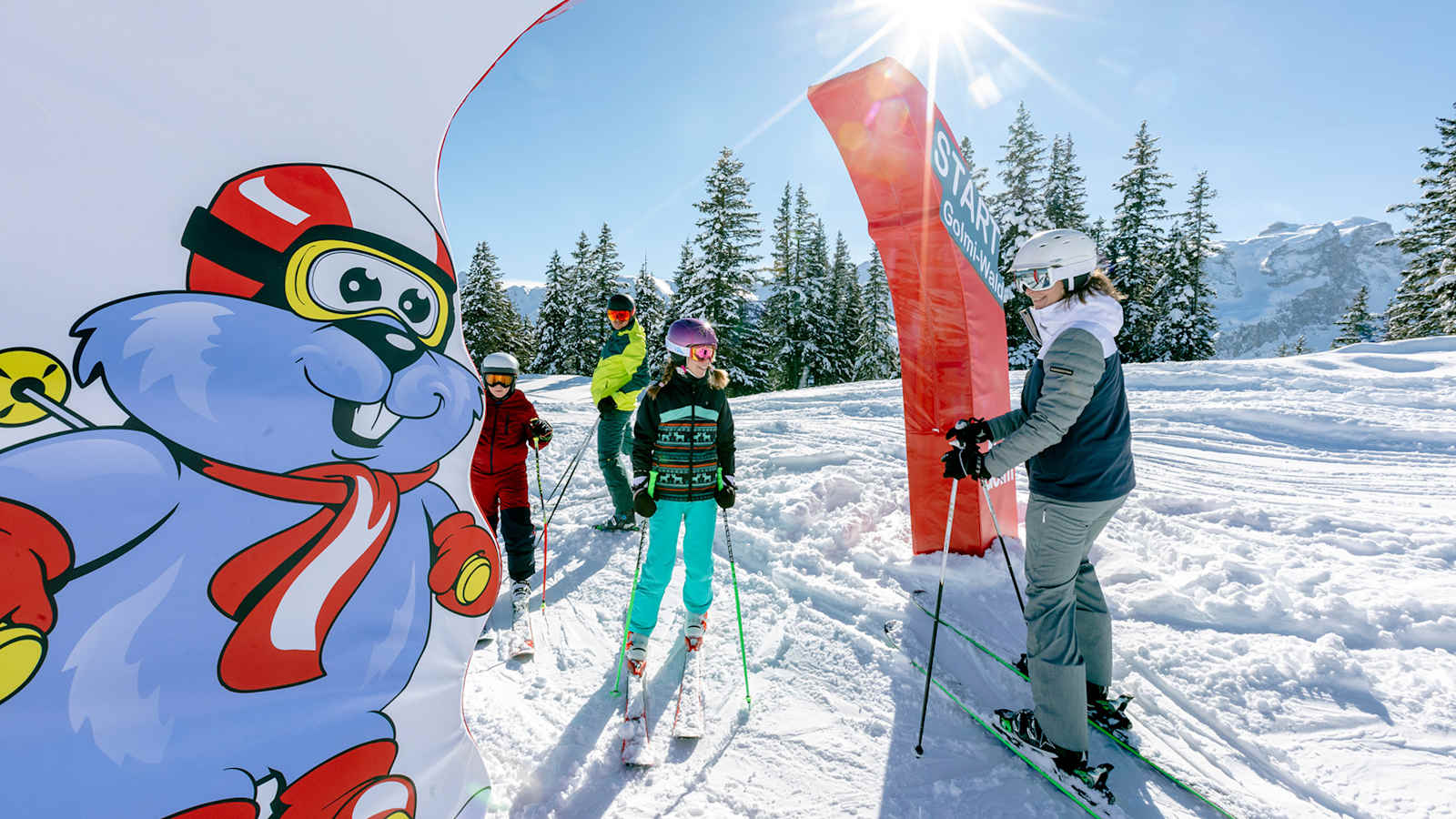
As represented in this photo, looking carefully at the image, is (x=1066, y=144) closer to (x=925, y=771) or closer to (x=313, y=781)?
(x=925, y=771)

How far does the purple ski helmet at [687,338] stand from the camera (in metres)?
3.48

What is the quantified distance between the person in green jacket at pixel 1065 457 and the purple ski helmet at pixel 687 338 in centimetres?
175

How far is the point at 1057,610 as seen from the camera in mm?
2703

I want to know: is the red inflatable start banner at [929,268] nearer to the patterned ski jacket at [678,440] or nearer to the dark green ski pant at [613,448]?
the patterned ski jacket at [678,440]

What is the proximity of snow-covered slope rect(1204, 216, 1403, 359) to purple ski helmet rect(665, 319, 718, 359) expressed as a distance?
18603cm

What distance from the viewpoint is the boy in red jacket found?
4.27 m

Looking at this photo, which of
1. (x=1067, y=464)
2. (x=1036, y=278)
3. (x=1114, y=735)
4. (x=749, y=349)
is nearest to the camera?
(x=1067, y=464)

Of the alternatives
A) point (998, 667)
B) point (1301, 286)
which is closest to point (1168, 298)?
point (998, 667)

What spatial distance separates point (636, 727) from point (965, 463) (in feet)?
7.68

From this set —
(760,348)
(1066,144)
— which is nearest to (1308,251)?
(1066,144)

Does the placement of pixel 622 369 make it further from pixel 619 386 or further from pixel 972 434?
pixel 972 434

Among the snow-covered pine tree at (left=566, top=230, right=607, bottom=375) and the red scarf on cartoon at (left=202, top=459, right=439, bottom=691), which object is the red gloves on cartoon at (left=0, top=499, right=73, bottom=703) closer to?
the red scarf on cartoon at (left=202, top=459, right=439, bottom=691)

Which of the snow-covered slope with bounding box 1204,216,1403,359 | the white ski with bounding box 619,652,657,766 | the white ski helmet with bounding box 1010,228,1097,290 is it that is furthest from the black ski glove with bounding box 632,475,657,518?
the snow-covered slope with bounding box 1204,216,1403,359

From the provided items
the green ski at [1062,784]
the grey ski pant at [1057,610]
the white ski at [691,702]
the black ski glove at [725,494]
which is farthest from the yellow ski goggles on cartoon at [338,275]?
the green ski at [1062,784]
